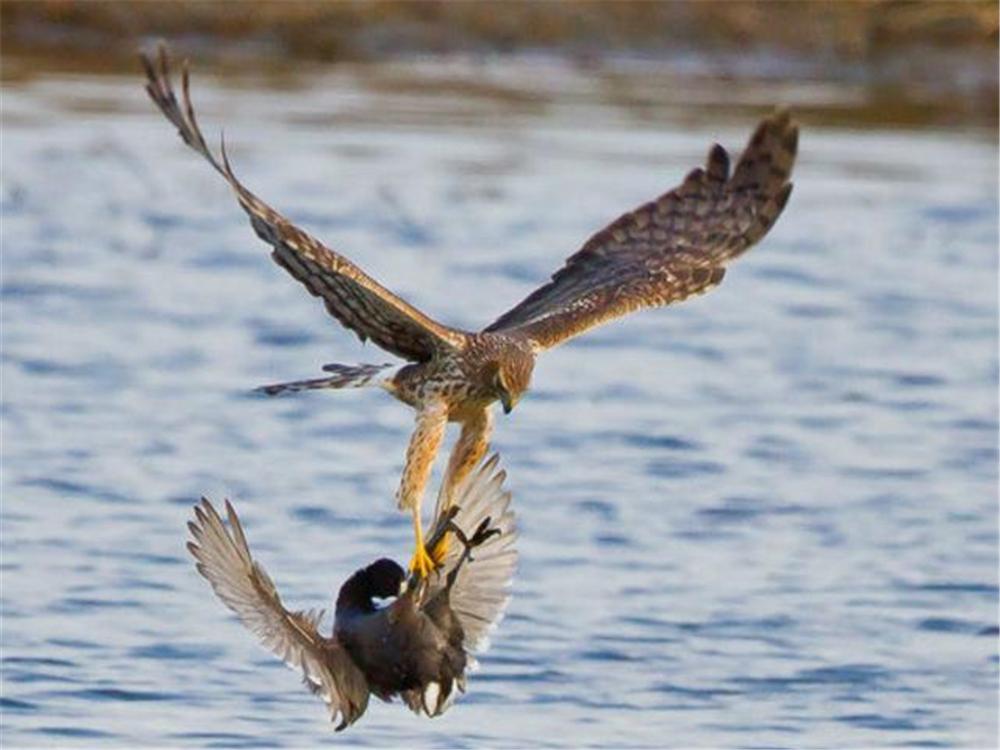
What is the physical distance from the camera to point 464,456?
27.7 feet

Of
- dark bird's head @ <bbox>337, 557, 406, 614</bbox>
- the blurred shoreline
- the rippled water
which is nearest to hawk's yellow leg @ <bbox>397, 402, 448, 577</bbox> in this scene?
dark bird's head @ <bbox>337, 557, 406, 614</bbox>

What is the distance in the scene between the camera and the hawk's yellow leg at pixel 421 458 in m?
8.07

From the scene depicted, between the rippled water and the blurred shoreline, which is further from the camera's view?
the blurred shoreline

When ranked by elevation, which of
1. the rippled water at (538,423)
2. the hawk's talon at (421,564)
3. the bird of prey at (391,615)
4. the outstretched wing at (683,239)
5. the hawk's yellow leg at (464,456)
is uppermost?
the outstretched wing at (683,239)

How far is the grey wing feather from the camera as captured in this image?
8578 mm

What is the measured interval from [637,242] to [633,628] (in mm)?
1494

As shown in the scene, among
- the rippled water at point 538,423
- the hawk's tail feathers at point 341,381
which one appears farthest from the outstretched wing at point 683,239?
the rippled water at point 538,423

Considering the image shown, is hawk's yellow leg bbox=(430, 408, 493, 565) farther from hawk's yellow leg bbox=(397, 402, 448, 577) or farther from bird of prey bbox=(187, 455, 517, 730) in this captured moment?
hawk's yellow leg bbox=(397, 402, 448, 577)

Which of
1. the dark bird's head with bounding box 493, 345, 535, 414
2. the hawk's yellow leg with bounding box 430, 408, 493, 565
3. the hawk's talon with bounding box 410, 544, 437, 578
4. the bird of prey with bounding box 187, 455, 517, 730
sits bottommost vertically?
the bird of prey with bounding box 187, 455, 517, 730

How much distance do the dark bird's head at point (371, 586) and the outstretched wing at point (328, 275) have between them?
58 centimetres

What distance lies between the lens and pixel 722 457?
44.3 feet

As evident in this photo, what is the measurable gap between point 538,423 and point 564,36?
11.1 m

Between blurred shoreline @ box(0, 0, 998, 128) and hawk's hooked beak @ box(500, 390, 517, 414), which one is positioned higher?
hawk's hooked beak @ box(500, 390, 517, 414)

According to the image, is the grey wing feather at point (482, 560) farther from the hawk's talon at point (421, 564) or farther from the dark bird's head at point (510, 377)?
the dark bird's head at point (510, 377)
